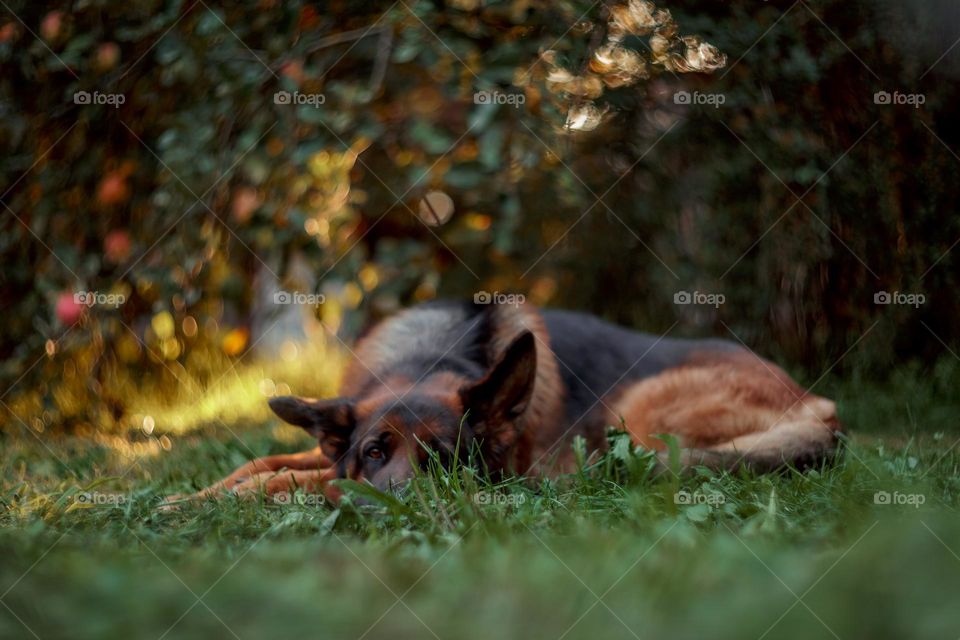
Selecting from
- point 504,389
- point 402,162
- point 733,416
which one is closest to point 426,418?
point 504,389

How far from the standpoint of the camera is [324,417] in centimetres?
355

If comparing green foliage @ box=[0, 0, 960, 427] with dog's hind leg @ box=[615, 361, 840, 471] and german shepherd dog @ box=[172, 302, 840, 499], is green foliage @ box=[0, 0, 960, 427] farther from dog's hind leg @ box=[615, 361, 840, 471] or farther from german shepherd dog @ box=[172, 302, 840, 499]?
dog's hind leg @ box=[615, 361, 840, 471]

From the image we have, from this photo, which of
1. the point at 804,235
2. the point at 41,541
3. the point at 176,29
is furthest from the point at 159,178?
the point at 804,235

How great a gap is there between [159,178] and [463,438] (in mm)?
2374

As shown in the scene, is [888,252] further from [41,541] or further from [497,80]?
[41,541]

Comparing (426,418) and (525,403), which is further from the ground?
(426,418)

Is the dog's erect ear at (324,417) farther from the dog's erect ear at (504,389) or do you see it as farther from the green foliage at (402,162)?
the green foliage at (402,162)

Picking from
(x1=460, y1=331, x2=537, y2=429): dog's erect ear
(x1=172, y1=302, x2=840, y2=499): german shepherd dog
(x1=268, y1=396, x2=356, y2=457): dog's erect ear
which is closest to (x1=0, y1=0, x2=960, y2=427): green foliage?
(x1=172, y1=302, x2=840, y2=499): german shepherd dog

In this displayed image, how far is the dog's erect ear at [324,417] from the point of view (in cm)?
353

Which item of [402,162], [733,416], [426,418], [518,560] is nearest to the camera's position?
[518,560]

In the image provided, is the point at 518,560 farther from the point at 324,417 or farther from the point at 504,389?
the point at 324,417

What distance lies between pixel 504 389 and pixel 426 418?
1.20 ft

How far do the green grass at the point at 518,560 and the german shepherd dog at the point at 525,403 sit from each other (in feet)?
1.21

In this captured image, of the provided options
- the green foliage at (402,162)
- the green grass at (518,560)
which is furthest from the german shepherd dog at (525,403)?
the green foliage at (402,162)
